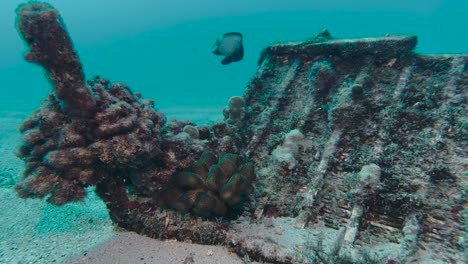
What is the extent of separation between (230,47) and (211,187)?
341cm

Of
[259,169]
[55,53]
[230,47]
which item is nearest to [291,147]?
[259,169]

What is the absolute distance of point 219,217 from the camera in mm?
3455

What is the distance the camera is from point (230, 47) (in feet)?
18.8

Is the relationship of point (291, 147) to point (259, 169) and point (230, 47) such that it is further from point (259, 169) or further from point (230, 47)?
point (230, 47)

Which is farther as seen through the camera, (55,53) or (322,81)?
(322,81)

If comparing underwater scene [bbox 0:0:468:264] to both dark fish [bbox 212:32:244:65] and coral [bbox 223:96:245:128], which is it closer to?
coral [bbox 223:96:245:128]

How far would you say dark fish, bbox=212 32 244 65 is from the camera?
18.1ft

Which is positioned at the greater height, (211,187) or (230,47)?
(230,47)

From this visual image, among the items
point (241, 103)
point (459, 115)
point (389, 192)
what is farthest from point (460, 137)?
point (241, 103)

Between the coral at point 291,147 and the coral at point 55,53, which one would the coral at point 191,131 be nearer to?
the coral at point 291,147

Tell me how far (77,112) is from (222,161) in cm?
184

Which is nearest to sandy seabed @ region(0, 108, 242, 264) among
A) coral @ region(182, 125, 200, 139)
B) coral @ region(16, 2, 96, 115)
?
coral @ region(16, 2, 96, 115)

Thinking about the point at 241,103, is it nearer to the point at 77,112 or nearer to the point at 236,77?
the point at 77,112

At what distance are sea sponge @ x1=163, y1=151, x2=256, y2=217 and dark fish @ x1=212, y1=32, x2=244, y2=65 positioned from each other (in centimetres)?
264
